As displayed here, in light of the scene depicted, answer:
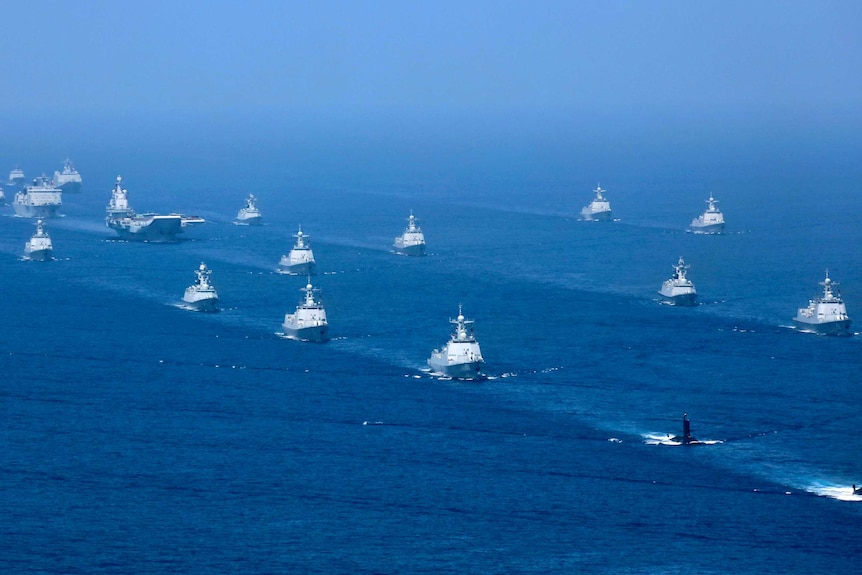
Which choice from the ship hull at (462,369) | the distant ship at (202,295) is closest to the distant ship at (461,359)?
the ship hull at (462,369)

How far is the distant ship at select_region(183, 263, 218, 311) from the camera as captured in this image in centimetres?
16162

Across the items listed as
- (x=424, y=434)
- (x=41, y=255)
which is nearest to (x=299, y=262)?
(x=41, y=255)

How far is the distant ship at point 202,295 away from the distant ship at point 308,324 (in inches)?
524

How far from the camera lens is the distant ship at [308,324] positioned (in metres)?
148

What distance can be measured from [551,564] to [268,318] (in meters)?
68.9

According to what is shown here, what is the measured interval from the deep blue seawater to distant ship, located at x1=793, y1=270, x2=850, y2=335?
2.11 meters

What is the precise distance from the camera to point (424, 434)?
11731cm

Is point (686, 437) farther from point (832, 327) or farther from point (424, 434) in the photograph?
point (832, 327)

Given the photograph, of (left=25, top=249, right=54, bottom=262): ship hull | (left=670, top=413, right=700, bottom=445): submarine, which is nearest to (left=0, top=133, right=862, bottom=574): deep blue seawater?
(left=670, top=413, right=700, bottom=445): submarine

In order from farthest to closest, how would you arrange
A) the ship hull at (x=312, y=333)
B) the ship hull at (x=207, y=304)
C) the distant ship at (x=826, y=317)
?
the ship hull at (x=207, y=304)
the distant ship at (x=826, y=317)
the ship hull at (x=312, y=333)

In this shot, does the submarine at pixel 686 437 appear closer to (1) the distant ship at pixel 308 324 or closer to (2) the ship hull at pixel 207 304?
(1) the distant ship at pixel 308 324

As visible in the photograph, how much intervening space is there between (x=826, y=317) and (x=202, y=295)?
53.5m

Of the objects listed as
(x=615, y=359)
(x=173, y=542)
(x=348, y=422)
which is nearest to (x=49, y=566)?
(x=173, y=542)

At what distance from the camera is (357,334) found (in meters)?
150
